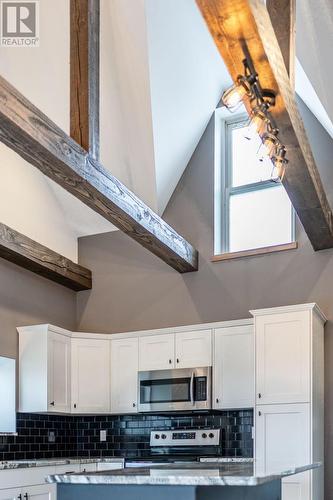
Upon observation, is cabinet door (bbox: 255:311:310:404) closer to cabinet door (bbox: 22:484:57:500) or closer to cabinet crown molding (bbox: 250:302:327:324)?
cabinet crown molding (bbox: 250:302:327:324)

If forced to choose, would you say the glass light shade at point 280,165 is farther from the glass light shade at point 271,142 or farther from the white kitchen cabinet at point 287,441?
the white kitchen cabinet at point 287,441

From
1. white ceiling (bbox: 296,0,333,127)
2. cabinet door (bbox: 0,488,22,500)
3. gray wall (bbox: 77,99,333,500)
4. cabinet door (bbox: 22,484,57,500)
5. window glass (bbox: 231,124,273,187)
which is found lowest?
cabinet door (bbox: 22,484,57,500)

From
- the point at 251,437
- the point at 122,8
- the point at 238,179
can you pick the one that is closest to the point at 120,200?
the point at 122,8

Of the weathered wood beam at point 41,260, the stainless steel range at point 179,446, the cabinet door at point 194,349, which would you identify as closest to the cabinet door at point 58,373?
the weathered wood beam at point 41,260

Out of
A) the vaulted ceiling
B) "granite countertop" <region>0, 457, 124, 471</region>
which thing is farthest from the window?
"granite countertop" <region>0, 457, 124, 471</region>

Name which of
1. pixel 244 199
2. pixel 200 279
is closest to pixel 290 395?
pixel 200 279

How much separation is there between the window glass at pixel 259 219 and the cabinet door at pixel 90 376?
5.65ft

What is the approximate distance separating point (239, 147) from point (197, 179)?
57 cm

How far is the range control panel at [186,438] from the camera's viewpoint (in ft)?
19.0

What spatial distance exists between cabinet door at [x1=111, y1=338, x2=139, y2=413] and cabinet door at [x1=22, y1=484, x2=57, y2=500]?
1104 mm

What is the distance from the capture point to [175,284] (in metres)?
6.50

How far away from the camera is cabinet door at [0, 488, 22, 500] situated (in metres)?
4.75

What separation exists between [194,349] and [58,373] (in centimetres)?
133

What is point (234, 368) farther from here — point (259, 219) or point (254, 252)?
point (259, 219)
